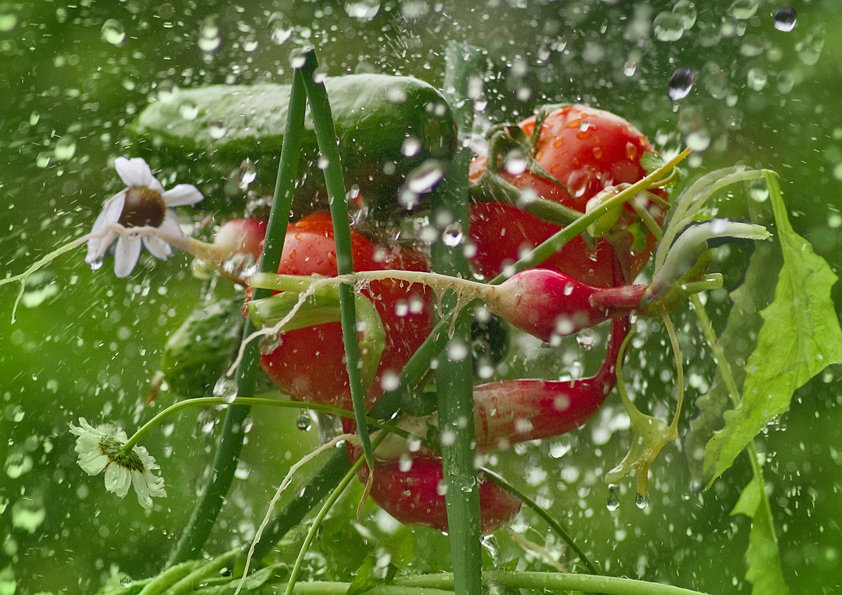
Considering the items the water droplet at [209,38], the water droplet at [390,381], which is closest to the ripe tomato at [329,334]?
the water droplet at [390,381]

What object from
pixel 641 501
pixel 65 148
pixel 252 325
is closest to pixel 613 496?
pixel 641 501

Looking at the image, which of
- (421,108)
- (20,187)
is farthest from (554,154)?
(20,187)

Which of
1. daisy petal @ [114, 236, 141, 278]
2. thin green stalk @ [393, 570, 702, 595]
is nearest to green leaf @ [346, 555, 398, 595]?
thin green stalk @ [393, 570, 702, 595]

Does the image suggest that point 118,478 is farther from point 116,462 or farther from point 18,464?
point 18,464

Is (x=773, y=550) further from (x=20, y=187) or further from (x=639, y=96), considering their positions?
(x=20, y=187)

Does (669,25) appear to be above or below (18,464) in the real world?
above

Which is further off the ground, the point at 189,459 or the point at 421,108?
the point at 421,108

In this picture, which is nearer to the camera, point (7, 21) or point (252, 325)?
point (252, 325)
